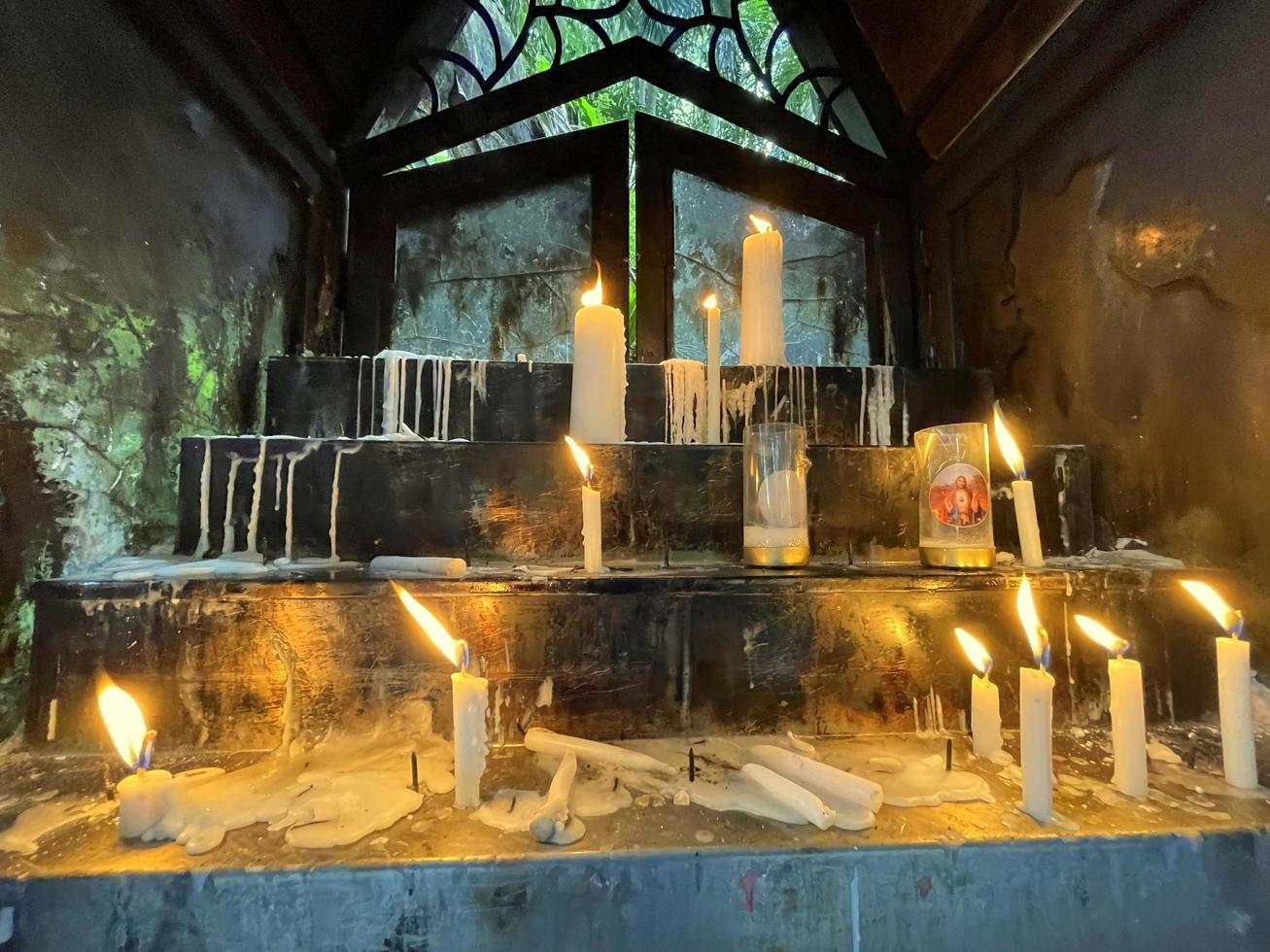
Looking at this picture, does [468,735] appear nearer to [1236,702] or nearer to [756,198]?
[1236,702]

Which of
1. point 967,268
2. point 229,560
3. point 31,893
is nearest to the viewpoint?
point 31,893

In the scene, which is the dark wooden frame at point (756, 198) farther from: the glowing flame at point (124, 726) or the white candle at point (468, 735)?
the glowing flame at point (124, 726)

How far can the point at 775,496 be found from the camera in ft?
3.36

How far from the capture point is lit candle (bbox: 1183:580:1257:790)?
0.75m

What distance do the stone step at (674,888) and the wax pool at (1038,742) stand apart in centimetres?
3

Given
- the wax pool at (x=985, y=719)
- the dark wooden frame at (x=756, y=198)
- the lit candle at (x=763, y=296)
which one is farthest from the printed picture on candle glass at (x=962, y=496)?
the dark wooden frame at (x=756, y=198)

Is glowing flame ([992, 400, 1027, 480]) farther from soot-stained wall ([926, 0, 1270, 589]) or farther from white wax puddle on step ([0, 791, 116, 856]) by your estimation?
white wax puddle on step ([0, 791, 116, 856])

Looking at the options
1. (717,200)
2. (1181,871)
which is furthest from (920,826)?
(717,200)

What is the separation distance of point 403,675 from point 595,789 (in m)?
0.31

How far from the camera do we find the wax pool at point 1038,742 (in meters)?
0.68

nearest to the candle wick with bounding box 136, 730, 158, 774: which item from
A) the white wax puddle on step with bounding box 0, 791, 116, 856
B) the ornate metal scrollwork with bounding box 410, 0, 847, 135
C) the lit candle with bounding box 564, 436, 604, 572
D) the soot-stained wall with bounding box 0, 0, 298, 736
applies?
the white wax puddle on step with bounding box 0, 791, 116, 856

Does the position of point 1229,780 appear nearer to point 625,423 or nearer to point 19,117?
point 625,423

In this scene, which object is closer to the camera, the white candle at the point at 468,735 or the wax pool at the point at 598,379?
the white candle at the point at 468,735

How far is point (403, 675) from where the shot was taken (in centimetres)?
89
